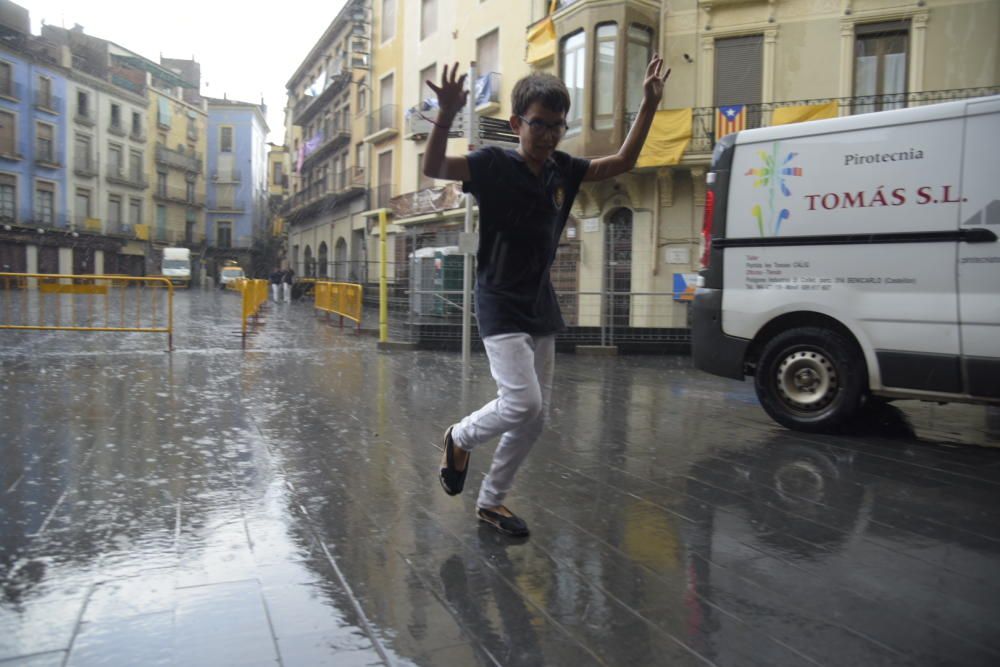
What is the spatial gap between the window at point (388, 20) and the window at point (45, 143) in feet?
92.2

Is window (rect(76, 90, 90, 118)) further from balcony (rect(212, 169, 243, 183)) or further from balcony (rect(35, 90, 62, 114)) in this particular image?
balcony (rect(212, 169, 243, 183))

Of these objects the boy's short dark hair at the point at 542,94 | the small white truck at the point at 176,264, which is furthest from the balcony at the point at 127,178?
the boy's short dark hair at the point at 542,94

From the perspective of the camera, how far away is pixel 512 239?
3299 millimetres

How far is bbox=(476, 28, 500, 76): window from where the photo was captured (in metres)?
24.5

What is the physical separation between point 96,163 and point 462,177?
57908 millimetres

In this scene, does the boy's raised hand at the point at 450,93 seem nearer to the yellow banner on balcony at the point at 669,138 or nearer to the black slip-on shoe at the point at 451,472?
the black slip-on shoe at the point at 451,472

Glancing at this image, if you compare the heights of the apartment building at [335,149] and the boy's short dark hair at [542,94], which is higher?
the apartment building at [335,149]

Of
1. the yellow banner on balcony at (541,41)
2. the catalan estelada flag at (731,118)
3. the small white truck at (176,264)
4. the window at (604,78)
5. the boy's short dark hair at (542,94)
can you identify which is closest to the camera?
the boy's short dark hair at (542,94)

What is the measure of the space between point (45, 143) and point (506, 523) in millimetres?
55584

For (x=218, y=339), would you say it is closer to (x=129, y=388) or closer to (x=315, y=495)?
(x=129, y=388)

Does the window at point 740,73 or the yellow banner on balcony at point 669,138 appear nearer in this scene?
the yellow banner on balcony at point 669,138

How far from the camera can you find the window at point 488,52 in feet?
80.5

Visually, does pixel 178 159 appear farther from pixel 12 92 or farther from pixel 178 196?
pixel 12 92

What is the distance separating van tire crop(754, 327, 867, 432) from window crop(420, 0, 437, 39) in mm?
25417
